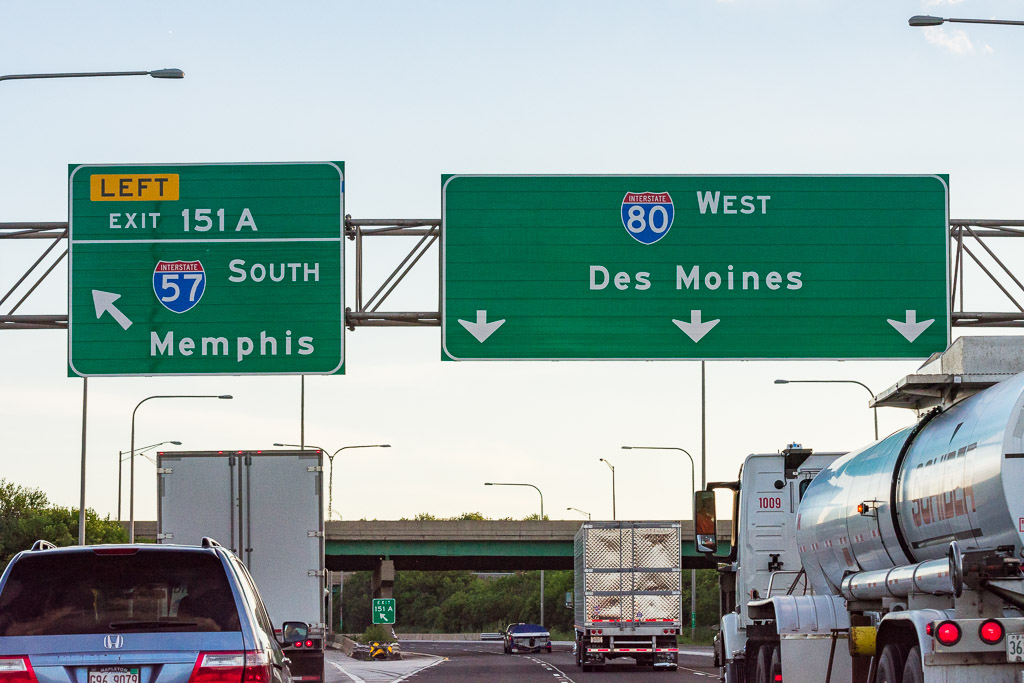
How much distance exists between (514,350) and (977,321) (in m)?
6.08

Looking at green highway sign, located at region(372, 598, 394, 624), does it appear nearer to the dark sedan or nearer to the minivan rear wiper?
the dark sedan

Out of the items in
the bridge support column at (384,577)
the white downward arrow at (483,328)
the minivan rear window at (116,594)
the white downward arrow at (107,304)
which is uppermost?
the white downward arrow at (107,304)

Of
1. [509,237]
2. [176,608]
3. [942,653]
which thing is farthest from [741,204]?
[176,608]

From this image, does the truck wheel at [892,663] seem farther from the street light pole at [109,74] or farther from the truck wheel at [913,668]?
the street light pole at [109,74]

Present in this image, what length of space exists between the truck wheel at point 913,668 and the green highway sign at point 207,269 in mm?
11067

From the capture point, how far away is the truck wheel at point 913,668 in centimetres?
1062

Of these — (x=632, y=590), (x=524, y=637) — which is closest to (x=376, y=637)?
(x=524, y=637)

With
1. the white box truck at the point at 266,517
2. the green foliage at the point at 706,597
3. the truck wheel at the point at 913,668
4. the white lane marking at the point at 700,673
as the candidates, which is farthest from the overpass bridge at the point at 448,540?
the truck wheel at the point at 913,668

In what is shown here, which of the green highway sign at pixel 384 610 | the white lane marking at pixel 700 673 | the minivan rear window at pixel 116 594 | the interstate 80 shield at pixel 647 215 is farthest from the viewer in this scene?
the green highway sign at pixel 384 610

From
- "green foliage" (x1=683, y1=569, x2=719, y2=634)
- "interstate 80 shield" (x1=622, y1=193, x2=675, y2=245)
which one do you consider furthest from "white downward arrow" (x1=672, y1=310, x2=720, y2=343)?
"green foliage" (x1=683, y1=569, x2=719, y2=634)

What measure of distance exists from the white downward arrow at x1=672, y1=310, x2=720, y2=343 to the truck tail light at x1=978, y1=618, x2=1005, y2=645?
1055 centimetres

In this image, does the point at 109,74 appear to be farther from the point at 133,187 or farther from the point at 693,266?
the point at 693,266

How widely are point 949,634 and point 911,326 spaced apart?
1095 centimetres

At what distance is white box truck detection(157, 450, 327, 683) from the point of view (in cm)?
2181
